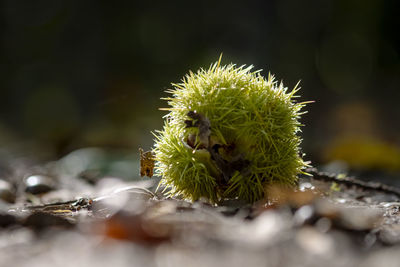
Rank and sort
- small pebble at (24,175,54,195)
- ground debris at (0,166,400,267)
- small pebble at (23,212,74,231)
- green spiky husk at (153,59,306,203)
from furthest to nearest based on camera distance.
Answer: small pebble at (24,175,54,195) → green spiky husk at (153,59,306,203) → small pebble at (23,212,74,231) → ground debris at (0,166,400,267)

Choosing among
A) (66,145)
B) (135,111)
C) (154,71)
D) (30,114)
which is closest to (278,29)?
(154,71)

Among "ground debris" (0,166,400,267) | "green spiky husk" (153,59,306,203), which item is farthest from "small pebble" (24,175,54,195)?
"ground debris" (0,166,400,267)

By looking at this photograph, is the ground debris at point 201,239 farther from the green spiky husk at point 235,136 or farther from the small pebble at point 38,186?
the small pebble at point 38,186

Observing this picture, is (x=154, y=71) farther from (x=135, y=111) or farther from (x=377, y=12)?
(x=377, y=12)

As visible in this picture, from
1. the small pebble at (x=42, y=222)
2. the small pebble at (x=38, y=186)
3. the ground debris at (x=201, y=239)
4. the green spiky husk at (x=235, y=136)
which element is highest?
the green spiky husk at (x=235, y=136)

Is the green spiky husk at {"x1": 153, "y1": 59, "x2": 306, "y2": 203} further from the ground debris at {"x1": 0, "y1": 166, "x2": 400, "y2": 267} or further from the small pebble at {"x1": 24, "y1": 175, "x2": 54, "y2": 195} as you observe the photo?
the small pebble at {"x1": 24, "y1": 175, "x2": 54, "y2": 195}

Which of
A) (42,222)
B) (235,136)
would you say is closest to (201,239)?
(42,222)

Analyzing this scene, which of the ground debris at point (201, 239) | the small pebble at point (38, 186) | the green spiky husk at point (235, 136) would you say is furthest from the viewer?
the small pebble at point (38, 186)

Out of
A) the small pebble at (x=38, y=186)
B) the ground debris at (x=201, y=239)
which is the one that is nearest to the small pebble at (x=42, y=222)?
the ground debris at (x=201, y=239)

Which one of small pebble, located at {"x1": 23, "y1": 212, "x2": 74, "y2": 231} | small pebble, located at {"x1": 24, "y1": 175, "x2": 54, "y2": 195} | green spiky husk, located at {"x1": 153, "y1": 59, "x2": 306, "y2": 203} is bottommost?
small pebble, located at {"x1": 23, "y1": 212, "x2": 74, "y2": 231}

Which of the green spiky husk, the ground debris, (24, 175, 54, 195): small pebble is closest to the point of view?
the ground debris

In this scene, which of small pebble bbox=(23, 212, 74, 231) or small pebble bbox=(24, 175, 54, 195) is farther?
small pebble bbox=(24, 175, 54, 195)
